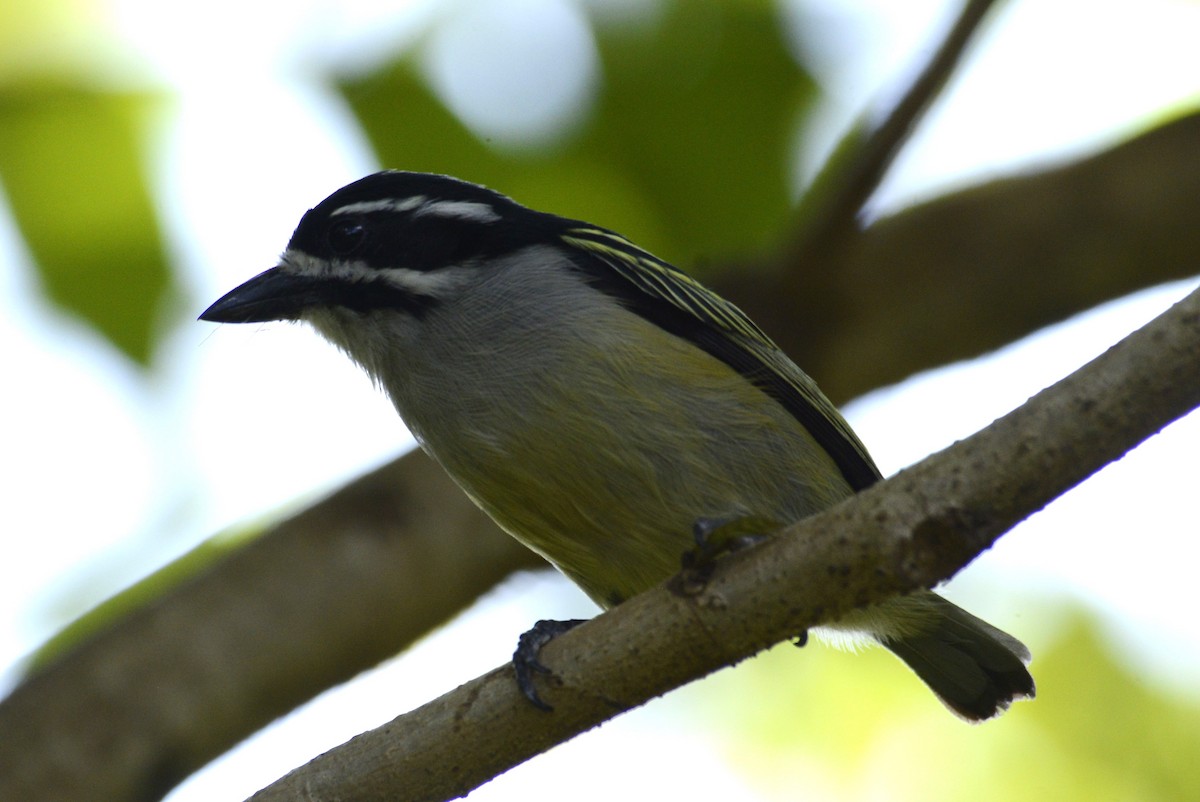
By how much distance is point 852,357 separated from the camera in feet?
20.5

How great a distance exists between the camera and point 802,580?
10.3 ft

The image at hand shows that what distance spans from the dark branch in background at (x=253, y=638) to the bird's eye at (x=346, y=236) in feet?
4.04

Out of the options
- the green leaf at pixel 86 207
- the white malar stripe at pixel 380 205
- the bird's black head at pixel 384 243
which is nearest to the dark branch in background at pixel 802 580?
the bird's black head at pixel 384 243

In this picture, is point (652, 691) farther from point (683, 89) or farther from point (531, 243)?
point (683, 89)

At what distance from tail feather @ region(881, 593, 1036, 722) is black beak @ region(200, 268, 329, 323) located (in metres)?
2.39

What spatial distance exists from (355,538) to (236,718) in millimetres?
849

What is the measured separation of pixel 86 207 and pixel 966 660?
3965 millimetres

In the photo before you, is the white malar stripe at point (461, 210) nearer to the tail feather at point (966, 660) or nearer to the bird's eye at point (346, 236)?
the bird's eye at point (346, 236)

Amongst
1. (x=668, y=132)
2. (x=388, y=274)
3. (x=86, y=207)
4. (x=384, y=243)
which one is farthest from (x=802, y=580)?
(x=86, y=207)

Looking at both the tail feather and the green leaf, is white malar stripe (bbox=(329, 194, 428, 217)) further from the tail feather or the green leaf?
the tail feather

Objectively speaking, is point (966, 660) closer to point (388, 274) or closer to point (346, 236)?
point (388, 274)

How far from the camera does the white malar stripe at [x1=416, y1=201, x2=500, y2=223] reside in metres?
4.98

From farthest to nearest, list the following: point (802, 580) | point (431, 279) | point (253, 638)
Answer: point (253, 638), point (431, 279), point (802, 580)

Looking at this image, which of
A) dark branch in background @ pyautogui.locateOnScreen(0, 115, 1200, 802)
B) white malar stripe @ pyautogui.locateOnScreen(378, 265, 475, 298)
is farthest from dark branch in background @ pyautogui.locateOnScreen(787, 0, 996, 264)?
white malar stripe @ pyautogui.locateOnScreen(378, 265, 475, 298)
